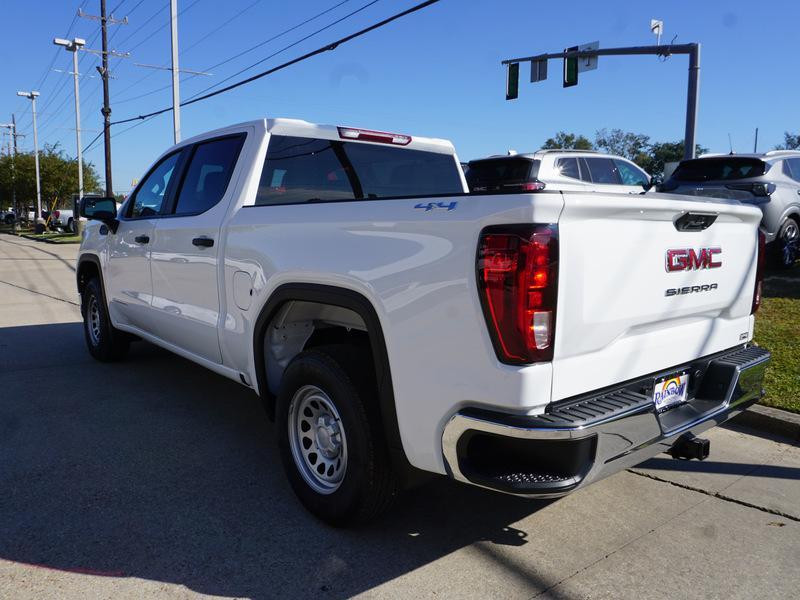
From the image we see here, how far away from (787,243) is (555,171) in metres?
3.86

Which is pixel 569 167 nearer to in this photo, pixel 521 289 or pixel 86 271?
pixel 86 271

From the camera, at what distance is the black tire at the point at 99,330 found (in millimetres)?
6133

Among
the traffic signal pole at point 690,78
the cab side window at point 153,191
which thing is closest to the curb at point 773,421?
the cab side window at point 153,191

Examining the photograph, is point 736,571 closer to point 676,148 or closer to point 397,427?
point 397,427

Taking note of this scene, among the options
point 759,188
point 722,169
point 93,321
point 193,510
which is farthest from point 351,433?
point 722,169

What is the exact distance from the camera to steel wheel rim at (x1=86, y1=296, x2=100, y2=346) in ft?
21.2

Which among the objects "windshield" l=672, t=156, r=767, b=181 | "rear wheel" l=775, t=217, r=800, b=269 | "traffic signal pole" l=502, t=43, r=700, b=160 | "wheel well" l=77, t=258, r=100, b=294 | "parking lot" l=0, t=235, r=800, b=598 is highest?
"traffic signal pole" l=502, t=43, r=700, b=160

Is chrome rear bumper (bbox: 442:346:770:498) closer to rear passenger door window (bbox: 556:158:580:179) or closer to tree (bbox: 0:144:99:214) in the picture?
rear passenger door window (bbox: 556:158:580:179)

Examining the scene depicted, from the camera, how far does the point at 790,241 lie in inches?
372

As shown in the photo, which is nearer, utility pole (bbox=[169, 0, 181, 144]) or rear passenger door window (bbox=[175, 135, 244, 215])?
rear passenger door window (bbox=[175, 135, 244, 215])

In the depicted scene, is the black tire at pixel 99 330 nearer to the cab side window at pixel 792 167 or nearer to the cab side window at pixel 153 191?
the cab side window at pixel 153 191

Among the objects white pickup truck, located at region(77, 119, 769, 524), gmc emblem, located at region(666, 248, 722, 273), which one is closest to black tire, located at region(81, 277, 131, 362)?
white pickup truck, located at region(77, 119, 769, 524)

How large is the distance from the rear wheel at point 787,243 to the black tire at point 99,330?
857 cm

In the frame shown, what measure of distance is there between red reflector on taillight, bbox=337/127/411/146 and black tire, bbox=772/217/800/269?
6.95 metres
